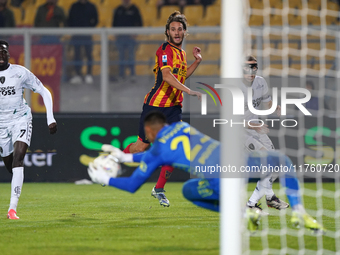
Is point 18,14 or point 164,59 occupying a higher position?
point 18,14

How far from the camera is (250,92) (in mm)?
6477

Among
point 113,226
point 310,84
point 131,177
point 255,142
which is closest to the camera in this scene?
point 131,177

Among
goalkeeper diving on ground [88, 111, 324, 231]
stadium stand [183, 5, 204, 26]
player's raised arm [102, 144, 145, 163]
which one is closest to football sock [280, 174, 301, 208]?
goalkeeper diving on ground [88, 111, 324, 231]

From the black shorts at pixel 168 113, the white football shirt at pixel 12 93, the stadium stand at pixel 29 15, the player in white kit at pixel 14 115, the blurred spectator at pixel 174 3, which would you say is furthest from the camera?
the blurred spectator at pixel 174 3

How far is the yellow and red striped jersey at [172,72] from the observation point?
6.81m

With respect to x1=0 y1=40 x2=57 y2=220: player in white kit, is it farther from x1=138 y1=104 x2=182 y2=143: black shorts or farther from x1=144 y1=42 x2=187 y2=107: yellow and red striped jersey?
x1=144 y1=42 x2=187 y2=107: yellow and red striped jersey

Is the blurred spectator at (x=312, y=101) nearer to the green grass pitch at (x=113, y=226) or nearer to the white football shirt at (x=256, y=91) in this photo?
the green grass pitch at (x=113, y=226)

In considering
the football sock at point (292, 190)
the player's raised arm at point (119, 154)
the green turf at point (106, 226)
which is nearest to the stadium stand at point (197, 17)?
the green turf at point (106, 226)

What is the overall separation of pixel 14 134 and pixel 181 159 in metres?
2.40

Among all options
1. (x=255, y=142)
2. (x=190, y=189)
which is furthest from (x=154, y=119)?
(x=255, y=142)

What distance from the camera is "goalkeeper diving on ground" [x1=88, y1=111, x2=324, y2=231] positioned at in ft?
14.9

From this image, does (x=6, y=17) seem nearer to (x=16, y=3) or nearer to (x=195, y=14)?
(x=16, y=3)

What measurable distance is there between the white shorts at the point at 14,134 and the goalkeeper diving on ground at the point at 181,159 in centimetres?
181

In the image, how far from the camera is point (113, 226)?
18.3ft
